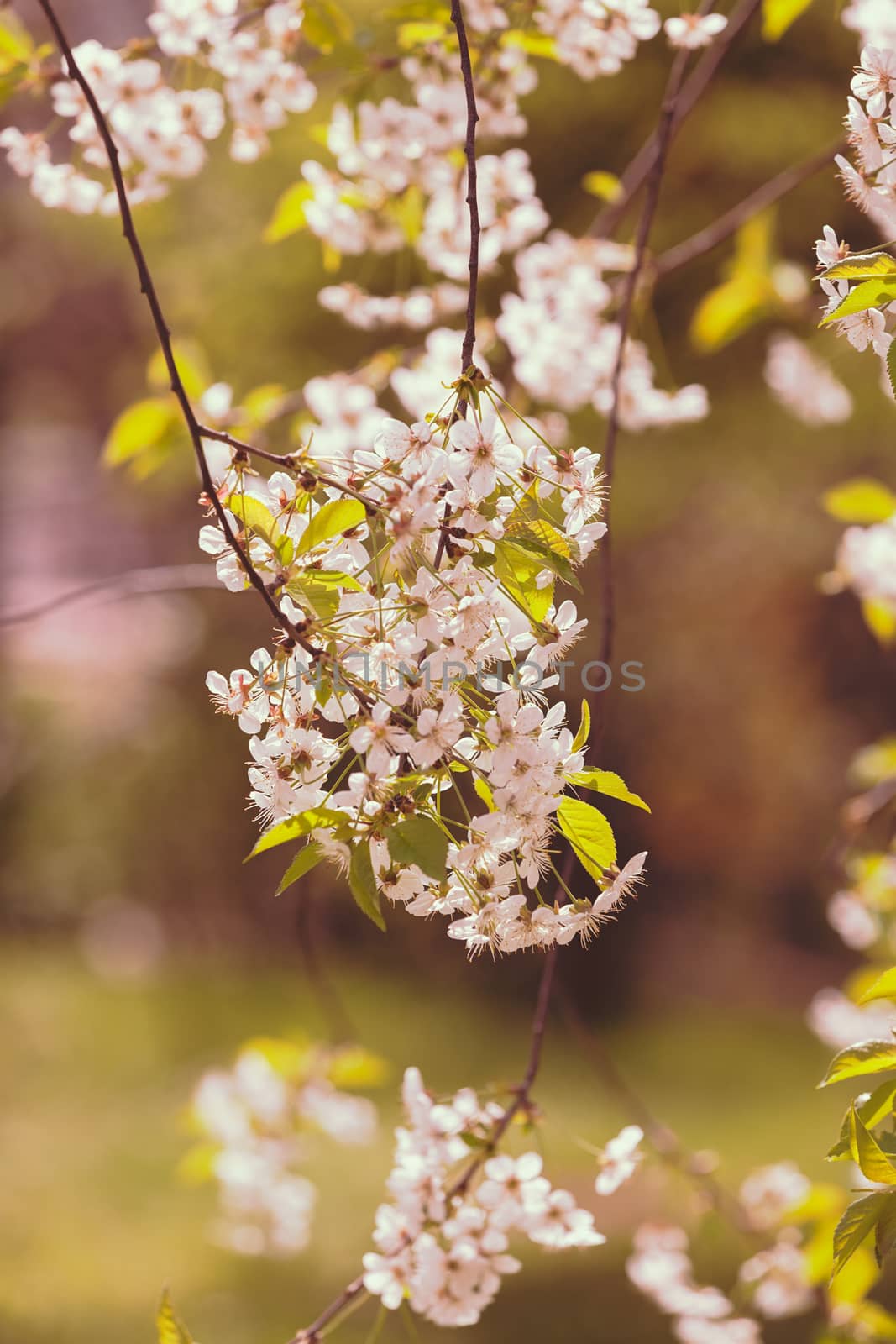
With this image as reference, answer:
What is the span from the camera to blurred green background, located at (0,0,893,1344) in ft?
9.80

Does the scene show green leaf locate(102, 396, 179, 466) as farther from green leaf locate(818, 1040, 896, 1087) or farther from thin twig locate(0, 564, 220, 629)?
green leaf locate(818, 1040, 896, 1087)

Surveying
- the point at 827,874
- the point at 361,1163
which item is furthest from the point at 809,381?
the point at 361,1163

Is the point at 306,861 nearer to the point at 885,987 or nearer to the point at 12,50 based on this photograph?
the point at 885,987

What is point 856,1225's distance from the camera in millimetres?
611

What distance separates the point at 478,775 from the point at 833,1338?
0.79 m

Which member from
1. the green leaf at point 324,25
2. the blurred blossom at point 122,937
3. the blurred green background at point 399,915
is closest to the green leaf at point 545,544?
the green leaf at point 324,25

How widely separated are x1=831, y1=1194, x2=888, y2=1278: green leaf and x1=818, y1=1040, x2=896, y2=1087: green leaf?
0.19 ft

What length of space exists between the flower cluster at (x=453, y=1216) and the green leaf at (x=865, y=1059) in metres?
0.22

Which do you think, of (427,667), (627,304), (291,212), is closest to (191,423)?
(427,667)

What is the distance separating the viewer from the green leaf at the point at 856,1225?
0.60 m

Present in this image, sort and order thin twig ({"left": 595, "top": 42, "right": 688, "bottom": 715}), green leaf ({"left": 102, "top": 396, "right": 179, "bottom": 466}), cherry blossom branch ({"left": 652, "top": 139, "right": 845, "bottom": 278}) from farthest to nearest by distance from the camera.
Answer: green leaf ({"left": 102, "top": 396, "right": 179, "bottom": 466}) → cherry blossom branch ({"left": 652, "top": 139, "right": 845, "bottom": 278}) → thin twig ({"left": 595, "top": 42, "right": 688, "bottom": 715})

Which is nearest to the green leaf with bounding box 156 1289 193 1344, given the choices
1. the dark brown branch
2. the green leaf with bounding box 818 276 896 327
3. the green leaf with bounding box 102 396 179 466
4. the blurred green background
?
the dark brown branch

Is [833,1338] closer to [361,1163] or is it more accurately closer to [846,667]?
[361,1163]

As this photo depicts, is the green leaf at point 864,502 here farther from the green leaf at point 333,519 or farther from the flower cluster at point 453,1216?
the green leaf at point 333,519
